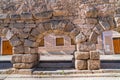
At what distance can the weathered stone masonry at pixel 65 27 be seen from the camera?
6.42m

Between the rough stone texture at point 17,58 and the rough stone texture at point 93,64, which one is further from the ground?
the rough stone texture at point 17,58

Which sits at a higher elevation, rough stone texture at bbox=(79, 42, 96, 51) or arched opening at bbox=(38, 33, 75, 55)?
rough stone texture at bbox=(79, 42, 96, 51)

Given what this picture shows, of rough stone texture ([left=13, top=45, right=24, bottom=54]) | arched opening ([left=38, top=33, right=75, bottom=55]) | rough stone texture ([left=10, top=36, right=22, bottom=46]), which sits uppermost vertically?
rough stone texture ([left=10, top=36, right=22, bottom=46])

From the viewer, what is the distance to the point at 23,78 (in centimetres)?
581

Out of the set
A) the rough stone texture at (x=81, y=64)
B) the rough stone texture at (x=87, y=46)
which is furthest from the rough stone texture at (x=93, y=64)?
the rough stone texture at (x=87, y=46)

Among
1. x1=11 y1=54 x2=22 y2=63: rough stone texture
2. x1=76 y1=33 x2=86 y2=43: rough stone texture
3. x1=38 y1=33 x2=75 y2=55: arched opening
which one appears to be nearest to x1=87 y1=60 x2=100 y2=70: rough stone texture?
x1=76 y1=33 x2=86 y2=43: rough stone texture

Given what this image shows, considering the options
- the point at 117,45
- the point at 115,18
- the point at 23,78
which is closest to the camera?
the point at 23,78

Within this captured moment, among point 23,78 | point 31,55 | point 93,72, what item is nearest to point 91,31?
point 93,72

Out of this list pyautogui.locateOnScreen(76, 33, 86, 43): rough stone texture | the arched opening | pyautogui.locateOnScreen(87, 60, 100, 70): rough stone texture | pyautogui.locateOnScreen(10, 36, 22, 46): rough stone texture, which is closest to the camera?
pyautogui.locateOnScreen(87, 60, 100, 70): rough stone texture

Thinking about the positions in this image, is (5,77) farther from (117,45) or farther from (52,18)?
(117,45)

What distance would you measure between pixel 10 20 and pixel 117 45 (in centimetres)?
1244

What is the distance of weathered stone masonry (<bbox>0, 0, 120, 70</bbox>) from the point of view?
21.1ft

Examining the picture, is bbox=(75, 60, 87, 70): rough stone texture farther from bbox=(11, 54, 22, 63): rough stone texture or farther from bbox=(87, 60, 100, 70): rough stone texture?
bbox=(11, 54, 22, 63): rough stone texture

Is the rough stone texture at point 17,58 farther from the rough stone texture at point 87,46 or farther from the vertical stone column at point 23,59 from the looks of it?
the rough stone texture at point 87,46
